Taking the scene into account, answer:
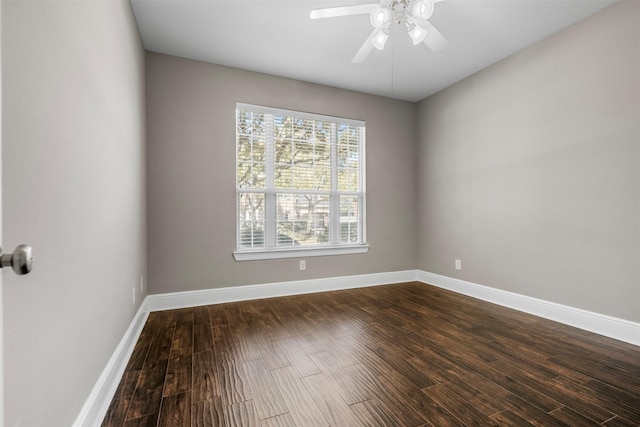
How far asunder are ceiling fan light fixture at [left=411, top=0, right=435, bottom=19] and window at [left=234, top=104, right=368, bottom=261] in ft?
6.33

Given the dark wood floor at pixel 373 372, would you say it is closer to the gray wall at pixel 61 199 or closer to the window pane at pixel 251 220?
the gray wall at pixel 61 199

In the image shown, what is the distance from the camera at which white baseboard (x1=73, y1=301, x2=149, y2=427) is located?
4.25 feet

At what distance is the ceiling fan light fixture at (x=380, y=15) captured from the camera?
2018 mm

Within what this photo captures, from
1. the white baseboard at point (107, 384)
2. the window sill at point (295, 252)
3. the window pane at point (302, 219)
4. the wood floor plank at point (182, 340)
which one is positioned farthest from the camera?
the window pane at point (302, 219)

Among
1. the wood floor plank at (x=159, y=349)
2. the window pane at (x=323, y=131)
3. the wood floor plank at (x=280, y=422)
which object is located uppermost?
the window pane at (x=323, y=131)

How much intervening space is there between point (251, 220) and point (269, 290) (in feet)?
2.76

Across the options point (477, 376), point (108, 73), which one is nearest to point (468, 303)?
point (477, 376)

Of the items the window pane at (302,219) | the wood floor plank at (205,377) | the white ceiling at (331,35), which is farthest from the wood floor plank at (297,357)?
the white ceiling at (331,35)

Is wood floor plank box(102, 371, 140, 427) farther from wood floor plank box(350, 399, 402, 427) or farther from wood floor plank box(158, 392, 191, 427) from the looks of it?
wood floor plank box(350, 399, 402, 427)

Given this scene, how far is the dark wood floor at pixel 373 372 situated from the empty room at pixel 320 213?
0.02 m

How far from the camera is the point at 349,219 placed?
13.2ft

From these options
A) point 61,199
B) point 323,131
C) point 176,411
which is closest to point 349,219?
point 323,131

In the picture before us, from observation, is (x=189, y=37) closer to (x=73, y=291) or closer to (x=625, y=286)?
(x=73, y=291)

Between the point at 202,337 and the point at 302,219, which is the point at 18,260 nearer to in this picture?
the point at 202,337
